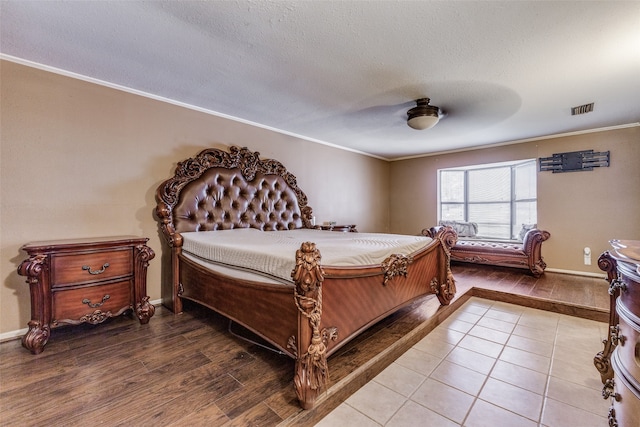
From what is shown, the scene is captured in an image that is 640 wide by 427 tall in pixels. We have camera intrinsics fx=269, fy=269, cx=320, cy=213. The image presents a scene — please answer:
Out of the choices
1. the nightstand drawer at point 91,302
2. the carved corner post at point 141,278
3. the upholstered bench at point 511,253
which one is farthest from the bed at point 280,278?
the upholstered bench at point 511,253

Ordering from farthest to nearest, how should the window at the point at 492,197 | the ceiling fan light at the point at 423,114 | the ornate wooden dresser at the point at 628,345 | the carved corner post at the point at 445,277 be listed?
the window at the point at 492,197, the ceiling fan light at the point at 423,114, the carved corner post at the point at 445,277, the ornate wooden dresser at the point at 628,345

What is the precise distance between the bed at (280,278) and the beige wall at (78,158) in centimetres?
21

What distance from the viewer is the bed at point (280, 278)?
1373 mm

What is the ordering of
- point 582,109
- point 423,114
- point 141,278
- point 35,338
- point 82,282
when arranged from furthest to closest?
1. point 582,109
2. point 423,114
3. point 141,278
4. point 82,282
5. point 35,338

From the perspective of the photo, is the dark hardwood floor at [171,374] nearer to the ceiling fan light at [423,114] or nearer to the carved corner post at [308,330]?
the carved corner post at [308,330]

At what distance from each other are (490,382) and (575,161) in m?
3.97

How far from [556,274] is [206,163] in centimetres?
523

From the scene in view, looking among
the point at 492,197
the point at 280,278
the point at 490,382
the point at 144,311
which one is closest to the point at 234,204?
the point at 144,311

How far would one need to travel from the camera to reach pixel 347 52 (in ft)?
6.57

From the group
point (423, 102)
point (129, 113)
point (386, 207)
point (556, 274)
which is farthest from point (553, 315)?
point (129, 113)

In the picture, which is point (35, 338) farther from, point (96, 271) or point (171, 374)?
point (171, 374)

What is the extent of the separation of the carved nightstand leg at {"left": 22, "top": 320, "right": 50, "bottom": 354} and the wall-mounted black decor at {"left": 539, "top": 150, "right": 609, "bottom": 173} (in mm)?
6121

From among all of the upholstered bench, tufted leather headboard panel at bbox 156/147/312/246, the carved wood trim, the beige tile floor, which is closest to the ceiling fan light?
the carved wood trim

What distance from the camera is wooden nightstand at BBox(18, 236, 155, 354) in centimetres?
181
